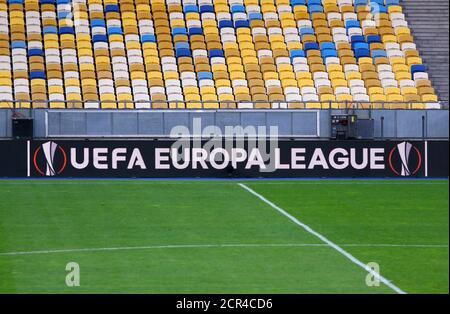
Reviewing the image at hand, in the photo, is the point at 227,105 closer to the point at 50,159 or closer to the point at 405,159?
the point at 405,159

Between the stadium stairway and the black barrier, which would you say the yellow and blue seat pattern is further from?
the black barrier

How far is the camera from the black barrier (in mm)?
25688

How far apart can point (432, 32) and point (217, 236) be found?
20553 mm

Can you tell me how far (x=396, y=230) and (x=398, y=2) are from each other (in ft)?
63.3

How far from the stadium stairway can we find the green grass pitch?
9.44 metres

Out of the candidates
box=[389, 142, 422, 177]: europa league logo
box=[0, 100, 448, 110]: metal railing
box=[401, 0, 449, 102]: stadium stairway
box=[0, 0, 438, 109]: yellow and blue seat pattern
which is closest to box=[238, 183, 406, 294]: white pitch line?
box=[389, 142, 422, 177]: europa league logo

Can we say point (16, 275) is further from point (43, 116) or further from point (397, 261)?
point (43, 116)

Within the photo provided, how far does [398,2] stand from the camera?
35000mm

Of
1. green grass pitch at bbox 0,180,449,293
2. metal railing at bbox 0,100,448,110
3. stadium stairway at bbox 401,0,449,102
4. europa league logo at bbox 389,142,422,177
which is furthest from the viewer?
stadium stairway at bbox 401,0,449,102

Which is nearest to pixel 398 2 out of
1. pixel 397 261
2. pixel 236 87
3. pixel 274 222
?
pixel 236 87

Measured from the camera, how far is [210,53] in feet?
108

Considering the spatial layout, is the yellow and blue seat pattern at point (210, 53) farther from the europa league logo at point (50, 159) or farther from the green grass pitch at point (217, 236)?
the green grass pitch at point (217, 236)

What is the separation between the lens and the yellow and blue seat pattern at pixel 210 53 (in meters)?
30.9
